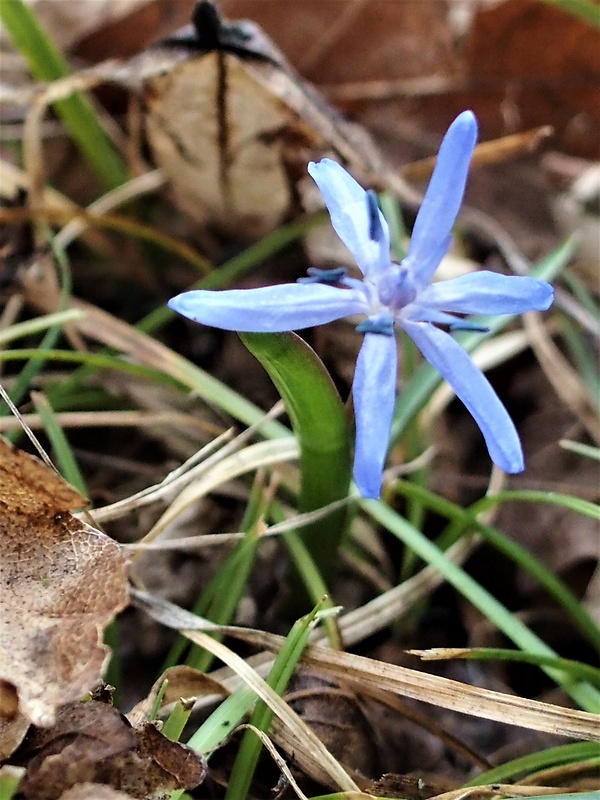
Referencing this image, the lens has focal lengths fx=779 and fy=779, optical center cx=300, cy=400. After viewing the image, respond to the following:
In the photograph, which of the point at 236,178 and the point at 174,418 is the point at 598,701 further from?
the point at 236,178

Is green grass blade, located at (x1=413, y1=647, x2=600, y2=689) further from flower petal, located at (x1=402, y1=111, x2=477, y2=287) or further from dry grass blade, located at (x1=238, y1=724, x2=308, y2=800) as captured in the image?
flower petal, located at (x1=402, y1=111, x2=477, y2=287)

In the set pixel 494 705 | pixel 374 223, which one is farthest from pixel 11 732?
pixel 374 223

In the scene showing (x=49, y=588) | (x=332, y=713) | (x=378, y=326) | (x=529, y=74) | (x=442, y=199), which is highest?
(x=529, y=74)

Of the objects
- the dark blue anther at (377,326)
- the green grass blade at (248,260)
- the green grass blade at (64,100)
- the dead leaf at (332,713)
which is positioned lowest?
the dead leaf at (332,713)

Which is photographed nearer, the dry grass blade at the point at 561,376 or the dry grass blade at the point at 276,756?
the dry grass blade at the point at 276,756

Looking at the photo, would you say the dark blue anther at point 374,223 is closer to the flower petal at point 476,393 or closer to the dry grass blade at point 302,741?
the flower petal at point 476,393

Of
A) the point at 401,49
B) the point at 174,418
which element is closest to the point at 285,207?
the point at 174,418

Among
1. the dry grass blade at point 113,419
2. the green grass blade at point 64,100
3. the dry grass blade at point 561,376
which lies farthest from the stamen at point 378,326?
the green grass blade at point 64,100

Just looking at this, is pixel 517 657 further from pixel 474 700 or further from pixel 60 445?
pixel 60 445
